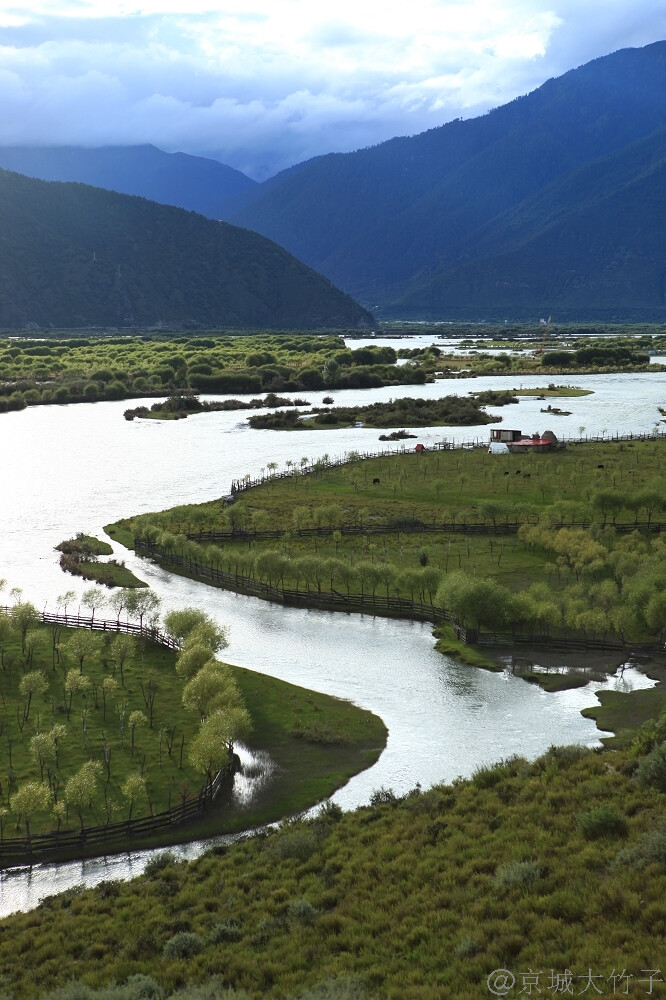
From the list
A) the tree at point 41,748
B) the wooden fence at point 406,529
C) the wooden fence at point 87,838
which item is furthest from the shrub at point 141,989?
the wooden fence at point 406,529

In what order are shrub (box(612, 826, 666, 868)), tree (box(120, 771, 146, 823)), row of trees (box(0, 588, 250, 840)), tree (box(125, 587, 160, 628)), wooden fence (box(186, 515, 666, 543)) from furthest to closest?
wooden fence (box(186, 515, 666, 543)), tree (box(125, 587, 160, 628)), row of trees (box(0, 588, 250, 840)), tree (box(120, 771, 146, 823)), shrub (box(612, 826, 666, 868))

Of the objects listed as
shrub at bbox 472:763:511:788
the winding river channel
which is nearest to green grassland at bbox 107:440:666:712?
the winding river channel

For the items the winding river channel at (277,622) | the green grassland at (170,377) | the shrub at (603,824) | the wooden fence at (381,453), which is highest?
the green grassland at (170,377)

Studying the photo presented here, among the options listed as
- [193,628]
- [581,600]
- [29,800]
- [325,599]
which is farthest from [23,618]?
[581,600]

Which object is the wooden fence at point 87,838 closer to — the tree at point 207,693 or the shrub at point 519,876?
the tree at point 207,693

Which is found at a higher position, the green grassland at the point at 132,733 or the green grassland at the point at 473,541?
the green grassland at the point at 473,541

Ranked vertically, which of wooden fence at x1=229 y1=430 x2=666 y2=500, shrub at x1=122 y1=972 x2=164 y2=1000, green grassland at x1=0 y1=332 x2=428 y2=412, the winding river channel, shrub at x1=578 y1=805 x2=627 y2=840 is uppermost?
green grassland at x1=0 y1=332 x2=428 y2=412

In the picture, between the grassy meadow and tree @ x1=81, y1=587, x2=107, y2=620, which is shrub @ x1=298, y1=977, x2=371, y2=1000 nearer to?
the grassy meadow
